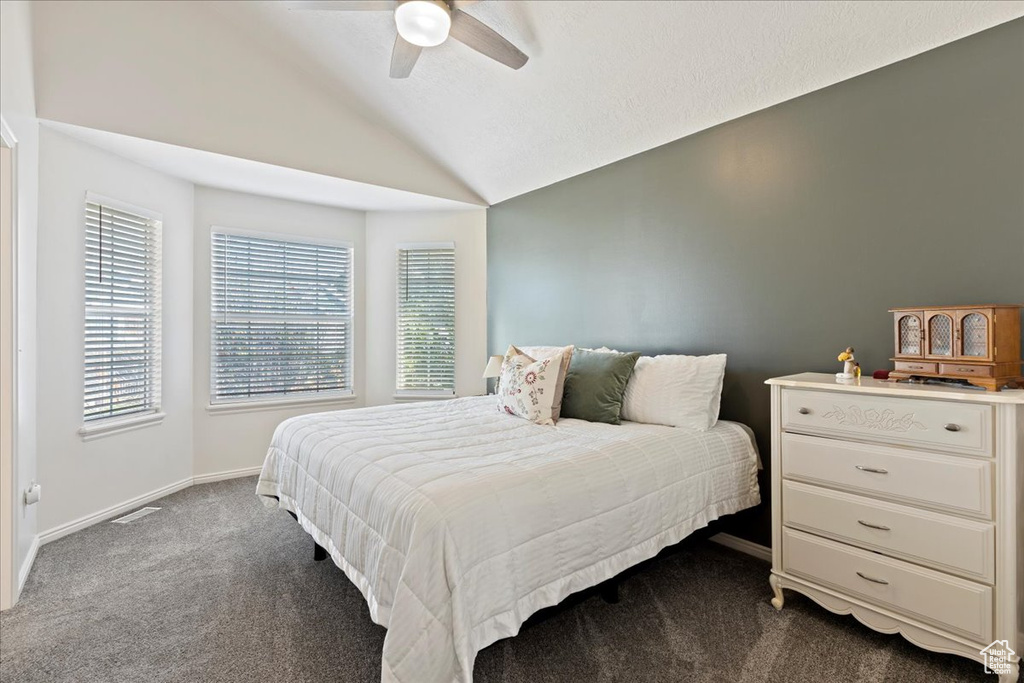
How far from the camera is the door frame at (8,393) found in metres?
2.13

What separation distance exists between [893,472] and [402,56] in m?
2.88

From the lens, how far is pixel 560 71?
2.79 metres

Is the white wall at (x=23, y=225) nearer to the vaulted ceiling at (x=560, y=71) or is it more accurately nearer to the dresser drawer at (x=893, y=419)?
the vaulted ceiling at (x=560, y=71)

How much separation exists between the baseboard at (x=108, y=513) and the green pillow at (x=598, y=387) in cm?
311

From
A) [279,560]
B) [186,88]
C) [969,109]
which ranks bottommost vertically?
[279,560]

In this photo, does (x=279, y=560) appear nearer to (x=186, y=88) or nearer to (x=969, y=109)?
(x=186, y=88)

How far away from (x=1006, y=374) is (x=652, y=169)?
2.11 meters

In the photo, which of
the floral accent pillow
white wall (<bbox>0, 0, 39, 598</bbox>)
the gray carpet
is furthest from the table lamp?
white wall (<bbox>0, 0, 39, 598</bbox>)

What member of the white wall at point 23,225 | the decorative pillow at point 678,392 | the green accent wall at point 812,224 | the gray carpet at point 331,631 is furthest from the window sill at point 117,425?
the decorative pillow at point 678,392

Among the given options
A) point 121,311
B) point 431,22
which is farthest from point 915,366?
point 121,311

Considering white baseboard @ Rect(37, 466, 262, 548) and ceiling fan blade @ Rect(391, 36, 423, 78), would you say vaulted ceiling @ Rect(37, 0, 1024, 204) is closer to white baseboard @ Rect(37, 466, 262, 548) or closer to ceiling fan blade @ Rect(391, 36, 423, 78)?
ceiling fan blade @ Rect(391, 36, 423, 78)

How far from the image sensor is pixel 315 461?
6.88 ft

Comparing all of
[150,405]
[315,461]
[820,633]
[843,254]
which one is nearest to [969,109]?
[843,254]

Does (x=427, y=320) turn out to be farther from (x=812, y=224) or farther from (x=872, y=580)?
(x=872, y=580)
